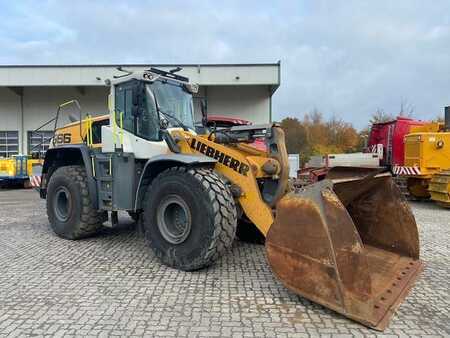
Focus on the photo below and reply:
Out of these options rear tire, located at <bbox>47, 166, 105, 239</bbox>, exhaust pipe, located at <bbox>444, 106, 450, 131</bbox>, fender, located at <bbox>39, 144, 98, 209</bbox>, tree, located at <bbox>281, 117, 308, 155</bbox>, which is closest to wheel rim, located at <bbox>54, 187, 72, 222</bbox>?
rear tire, located at <bbox>47, 166, 105, 239</bbox>

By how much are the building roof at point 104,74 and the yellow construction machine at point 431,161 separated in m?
9.91

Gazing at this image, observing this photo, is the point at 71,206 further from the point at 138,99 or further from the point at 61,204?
the point at 138,99

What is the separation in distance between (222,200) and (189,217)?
0.50 m

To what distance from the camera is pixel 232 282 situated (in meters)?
4.85

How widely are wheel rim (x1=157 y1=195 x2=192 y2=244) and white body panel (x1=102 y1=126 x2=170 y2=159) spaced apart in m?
0.93

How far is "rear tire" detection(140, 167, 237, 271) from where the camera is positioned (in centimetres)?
482

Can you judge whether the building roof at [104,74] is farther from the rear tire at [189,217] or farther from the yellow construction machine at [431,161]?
the rear tire at [189,217]

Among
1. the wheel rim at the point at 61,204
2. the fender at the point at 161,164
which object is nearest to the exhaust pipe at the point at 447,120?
the fender at the point at 161,164

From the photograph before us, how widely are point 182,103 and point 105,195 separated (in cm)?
187

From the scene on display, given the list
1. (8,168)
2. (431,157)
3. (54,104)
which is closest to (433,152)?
(431,157)

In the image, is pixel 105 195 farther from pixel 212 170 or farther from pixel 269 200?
pixel 269 200

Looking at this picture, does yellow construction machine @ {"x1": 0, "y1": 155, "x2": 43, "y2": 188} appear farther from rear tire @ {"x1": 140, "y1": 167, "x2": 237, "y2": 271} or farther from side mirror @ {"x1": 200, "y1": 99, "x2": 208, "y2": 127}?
rear tire @ {"x1": 140, "y1": 167, "x2": 237, "y2": 271}

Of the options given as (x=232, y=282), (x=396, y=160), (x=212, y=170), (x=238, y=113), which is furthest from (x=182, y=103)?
(x=238, y=113)

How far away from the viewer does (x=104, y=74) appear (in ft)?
Answer: 70.9
